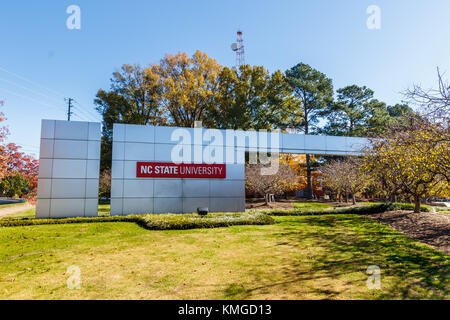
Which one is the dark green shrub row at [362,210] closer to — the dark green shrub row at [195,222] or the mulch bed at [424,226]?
the mulch bed at [424,226]

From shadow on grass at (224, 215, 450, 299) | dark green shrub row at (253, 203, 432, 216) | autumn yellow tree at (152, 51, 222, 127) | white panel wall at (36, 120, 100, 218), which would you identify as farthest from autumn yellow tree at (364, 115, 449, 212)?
autumn yellow tree at (152, 51, 222, 127)

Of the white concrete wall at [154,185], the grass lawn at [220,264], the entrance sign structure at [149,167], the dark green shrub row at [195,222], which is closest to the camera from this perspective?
the grass lawn at [220,264]

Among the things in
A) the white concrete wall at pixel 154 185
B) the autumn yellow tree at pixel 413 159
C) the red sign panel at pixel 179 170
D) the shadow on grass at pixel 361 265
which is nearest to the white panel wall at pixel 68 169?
the white concrete wall at pixel 154 185

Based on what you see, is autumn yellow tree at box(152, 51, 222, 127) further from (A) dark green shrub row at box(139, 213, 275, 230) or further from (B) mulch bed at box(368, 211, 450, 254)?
(B) mulch bed at box(368, 211, 450, 254)

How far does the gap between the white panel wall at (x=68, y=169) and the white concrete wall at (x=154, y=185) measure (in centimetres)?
120

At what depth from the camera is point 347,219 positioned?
45.1ft

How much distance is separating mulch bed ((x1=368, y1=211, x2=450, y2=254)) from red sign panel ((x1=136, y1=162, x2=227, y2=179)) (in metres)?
9.44

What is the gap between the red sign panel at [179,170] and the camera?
1623 cm

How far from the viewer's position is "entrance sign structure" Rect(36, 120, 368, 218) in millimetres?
15070

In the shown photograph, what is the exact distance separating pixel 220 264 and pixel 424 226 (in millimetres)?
8904
